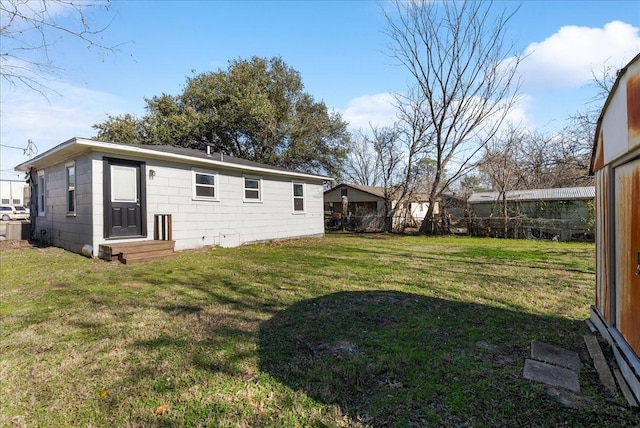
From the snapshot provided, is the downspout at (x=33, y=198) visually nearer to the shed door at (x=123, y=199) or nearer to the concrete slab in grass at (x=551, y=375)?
the shed door at (x=123, y=199)

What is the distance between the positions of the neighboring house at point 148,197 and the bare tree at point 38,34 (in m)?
3.90

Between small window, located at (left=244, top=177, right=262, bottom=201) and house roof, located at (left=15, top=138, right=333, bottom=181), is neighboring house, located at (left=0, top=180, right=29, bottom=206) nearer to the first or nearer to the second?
house roof, located at (left=15, top=138, right=333, bottom=181)

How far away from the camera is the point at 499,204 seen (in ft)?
49.4

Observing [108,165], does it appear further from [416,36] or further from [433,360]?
[416,36]

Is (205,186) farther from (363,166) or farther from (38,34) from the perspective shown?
(363,166)

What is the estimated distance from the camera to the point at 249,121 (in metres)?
19.9

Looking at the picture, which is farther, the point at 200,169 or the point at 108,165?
the point at 200,169

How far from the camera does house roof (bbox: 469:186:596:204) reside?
1345 centimetres

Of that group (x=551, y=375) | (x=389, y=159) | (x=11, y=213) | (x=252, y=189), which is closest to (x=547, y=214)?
(x=389, y=159)

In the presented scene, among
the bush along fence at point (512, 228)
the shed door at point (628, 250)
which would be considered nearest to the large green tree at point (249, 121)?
the bush along fence at point (512, 228)

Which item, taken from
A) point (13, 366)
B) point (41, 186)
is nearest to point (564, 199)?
point (13, 366)

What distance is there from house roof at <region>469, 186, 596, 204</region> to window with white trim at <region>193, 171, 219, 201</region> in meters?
12.1

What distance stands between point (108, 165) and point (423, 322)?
7579 mm

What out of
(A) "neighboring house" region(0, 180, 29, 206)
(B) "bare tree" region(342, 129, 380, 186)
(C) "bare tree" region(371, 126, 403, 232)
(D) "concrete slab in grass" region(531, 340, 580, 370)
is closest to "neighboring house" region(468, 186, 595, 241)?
(C) "bare tree" region(371, 126, 403, 232)
